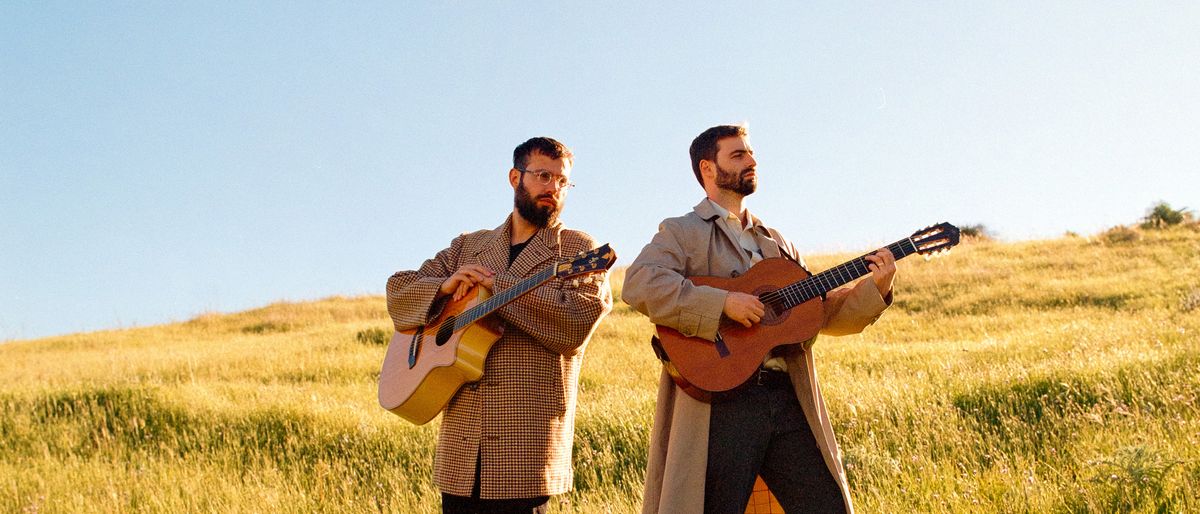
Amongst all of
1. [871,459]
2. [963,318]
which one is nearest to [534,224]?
[871,459]

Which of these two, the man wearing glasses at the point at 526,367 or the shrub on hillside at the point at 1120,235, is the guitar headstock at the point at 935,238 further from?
the shrub on hillside at the point at 1120,235

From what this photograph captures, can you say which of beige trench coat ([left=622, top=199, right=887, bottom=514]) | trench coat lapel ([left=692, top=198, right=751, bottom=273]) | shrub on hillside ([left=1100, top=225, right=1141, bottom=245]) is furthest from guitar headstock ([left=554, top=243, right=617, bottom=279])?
shrub on hillside ([left=1100, top=225, right=1141, bottom=245])

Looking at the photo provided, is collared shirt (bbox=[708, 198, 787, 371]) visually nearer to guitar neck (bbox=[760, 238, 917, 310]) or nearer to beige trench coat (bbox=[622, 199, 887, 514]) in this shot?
beige trench coat (bbox=[622, 199, 887, 514])

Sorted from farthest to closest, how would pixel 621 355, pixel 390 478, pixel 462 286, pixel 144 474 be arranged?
pixel 621 355
pixel 144 474
pixel 390 478
pixel 462 286

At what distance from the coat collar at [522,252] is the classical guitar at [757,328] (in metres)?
0.85

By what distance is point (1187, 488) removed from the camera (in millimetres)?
5117

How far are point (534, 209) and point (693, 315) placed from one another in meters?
1.15

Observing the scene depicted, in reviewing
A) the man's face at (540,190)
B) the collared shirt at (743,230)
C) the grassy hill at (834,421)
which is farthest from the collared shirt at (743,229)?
the grassy hill at (834,421)

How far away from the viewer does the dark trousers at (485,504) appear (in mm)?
4137

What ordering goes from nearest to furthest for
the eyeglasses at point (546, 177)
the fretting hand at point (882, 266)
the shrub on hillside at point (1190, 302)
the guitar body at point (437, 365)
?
1. the fretting hand at point (882, 266)
2. the guitar body at point (437, 365)
3. the eyeglasses at point (546, 177)
4. the shrub on hillside at point (1190, 302)

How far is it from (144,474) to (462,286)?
A: 5.93 m

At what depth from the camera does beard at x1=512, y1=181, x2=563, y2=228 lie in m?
4.38

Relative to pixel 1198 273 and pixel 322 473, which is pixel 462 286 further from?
pixel 1198 273

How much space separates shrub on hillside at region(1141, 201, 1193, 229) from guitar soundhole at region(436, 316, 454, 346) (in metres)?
26.6
